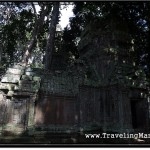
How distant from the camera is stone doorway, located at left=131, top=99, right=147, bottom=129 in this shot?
16891 millimetres

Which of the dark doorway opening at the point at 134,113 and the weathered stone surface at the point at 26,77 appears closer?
the weathered stone surface at the point at 26,77

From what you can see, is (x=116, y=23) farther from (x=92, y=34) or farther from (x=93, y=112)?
(x=93, y=112)

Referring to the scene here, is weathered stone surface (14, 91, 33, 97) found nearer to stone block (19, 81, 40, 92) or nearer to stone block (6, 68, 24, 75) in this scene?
stone block (19, 81, 40, 92)

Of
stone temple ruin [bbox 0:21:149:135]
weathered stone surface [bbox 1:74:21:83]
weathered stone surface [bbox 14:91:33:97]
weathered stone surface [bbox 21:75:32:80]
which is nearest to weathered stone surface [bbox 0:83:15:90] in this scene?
stone temple ruin [bbox 0:21:149:135]

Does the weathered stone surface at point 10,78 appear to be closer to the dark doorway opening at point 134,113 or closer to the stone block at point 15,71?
the stone block at point 15,71

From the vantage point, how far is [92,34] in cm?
2067

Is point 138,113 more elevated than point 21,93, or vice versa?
point 21,93

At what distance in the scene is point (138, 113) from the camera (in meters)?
17.4

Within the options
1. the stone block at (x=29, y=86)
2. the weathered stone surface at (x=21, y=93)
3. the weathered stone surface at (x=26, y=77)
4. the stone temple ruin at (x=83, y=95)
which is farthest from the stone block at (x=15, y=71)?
the weathered stone surface at (x=21, y=93)

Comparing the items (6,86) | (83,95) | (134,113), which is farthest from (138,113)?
(6,86)

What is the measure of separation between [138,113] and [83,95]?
4509 millimetres

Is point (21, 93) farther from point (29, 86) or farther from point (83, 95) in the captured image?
point (83, 95)

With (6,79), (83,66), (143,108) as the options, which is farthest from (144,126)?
(6,79)

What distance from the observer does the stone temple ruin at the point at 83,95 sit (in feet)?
46.3
